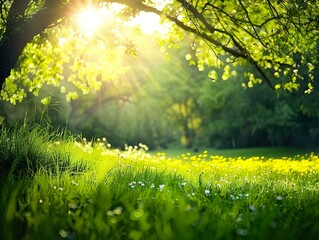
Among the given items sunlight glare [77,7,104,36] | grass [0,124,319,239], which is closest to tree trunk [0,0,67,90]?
sunlight glare [77,7,104,36]

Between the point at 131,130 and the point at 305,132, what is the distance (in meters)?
17.1

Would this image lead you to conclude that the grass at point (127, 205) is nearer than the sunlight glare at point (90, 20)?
Yes

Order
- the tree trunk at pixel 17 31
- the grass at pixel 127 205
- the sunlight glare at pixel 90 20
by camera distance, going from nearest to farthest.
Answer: the grass at pixel 127 205
the tree trunk at pixel 17 31
the sunlight glare at pixel 90 20

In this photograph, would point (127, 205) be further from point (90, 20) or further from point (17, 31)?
point (90, 20)

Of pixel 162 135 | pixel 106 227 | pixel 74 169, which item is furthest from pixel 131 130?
pixel 106 227

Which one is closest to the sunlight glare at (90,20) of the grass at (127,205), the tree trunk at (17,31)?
the tree trunk at (17,31)

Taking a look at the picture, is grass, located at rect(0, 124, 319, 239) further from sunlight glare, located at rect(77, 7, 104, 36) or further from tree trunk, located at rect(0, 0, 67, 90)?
sunlight glare, located at rect(77, 7, 104, 36)

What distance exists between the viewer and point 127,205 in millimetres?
5152

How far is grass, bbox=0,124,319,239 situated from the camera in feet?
12.6

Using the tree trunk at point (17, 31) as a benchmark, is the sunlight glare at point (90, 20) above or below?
above

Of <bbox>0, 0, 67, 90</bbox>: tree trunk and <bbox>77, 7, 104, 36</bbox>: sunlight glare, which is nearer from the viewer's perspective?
<bbox>0, 0, 67, 90</bbox>: tree trunk

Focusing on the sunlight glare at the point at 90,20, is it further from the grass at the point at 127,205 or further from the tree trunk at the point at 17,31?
the grass at the point at 127,205

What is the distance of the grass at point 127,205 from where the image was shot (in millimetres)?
3855

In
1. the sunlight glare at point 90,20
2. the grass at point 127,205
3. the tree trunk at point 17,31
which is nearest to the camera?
the grass at point 127,205
